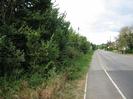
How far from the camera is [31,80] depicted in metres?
15.2

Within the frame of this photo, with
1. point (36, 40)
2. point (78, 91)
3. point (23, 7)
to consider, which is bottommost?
point (78, 91)

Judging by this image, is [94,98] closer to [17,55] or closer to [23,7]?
[17,55]

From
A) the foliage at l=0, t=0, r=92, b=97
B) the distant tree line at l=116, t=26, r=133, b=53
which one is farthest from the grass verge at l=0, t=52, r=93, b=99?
the distant tree line at l=116, t=26, r=133, b=53

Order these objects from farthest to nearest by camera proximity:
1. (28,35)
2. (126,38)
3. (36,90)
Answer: (126,38) → (28,35) → (36,90)

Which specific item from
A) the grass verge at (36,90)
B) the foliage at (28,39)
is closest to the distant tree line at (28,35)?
the foliage at (28,39)

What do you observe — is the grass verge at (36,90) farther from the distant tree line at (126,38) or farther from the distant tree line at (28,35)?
the distant tree line at (126,38)

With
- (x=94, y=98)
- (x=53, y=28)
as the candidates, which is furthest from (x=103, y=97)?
(x=53, y=28)

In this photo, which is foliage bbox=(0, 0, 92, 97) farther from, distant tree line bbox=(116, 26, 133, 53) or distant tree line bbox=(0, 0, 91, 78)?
distant tree line bbox=(116, 26, 133, 53)

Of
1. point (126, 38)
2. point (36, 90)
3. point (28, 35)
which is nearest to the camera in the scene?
point (36, 90)

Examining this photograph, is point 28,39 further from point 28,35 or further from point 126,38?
point 126,38

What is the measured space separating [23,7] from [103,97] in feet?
19.7

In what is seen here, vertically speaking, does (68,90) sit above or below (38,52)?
below

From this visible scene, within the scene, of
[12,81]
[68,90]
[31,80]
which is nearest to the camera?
[12,81]

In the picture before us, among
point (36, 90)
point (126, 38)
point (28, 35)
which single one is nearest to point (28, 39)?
point (28, 35)
